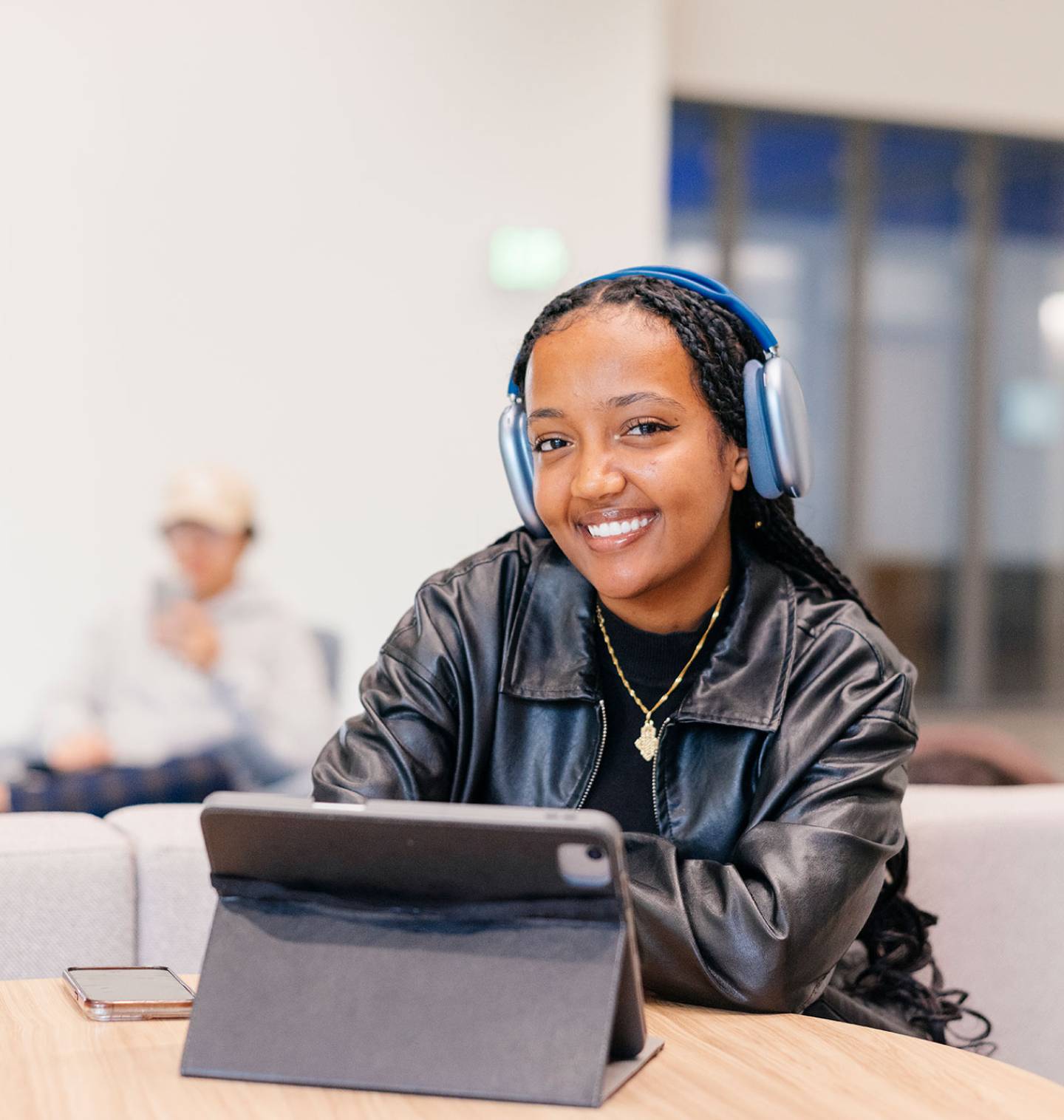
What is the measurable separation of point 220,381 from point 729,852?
12.6 feet

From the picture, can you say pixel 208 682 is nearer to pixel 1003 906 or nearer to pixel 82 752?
pixel 82 752

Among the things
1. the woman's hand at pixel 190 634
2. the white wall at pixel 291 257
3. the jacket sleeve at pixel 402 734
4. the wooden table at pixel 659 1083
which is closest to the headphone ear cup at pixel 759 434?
the jacket sleeve at pixel 402 734

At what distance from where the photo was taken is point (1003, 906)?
1.89 meters

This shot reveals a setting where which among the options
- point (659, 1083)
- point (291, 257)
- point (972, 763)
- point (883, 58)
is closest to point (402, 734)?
point (659, 1083)

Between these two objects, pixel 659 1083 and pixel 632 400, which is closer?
pixel 659 1083

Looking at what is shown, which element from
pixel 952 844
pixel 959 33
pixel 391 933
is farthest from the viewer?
pixel 959 33

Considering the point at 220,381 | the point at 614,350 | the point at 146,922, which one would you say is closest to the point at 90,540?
the point at 220,381

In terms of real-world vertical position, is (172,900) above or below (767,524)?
below

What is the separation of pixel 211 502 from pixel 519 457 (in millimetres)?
3010

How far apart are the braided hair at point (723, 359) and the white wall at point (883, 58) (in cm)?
471

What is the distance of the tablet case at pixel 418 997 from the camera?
3.07 ft

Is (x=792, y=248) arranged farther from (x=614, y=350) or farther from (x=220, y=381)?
(x=614, y=350)

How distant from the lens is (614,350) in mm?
1478

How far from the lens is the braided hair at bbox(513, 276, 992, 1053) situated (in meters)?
1.54
